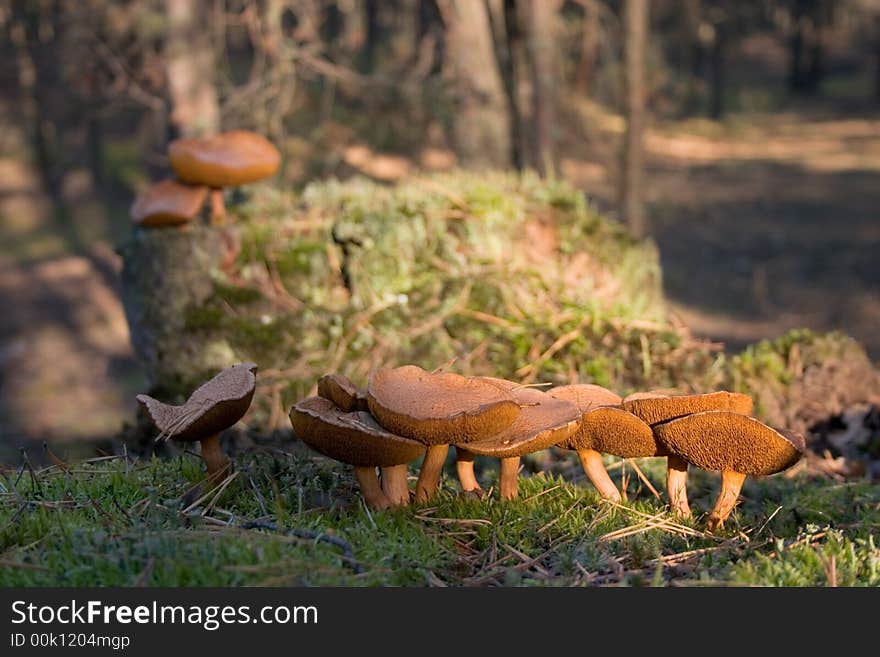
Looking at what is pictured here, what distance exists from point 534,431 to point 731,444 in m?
0.60

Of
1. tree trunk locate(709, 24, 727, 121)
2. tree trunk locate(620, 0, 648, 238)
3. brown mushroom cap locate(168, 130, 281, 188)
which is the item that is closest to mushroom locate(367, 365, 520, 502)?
→ brown mushroom cap locate(168, 130, 281, 188)

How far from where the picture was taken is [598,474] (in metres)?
3.01

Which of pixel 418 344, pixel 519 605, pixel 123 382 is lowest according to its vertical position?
pixel 123 382

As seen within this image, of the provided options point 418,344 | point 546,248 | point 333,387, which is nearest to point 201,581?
point 333,387

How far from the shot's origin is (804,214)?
722 inches

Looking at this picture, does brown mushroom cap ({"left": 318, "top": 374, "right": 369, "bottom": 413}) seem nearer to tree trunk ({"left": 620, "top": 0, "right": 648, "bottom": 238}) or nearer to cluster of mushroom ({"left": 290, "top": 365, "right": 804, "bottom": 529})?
cluster of mushroom ({"left": 290, "top": 365, "right": 804, "bottom": 529})

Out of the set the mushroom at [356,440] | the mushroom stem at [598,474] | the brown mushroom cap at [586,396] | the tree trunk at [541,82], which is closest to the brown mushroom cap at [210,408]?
the mushroom at [356,440]

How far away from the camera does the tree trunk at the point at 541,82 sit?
28.8 ft

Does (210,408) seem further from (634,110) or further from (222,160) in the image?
(634,110)

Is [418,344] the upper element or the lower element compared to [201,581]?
lower

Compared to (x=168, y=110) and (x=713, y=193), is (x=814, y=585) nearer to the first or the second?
(x=168, y=110)

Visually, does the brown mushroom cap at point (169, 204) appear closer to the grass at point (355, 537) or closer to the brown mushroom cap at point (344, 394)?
the grass at point (355, 537)

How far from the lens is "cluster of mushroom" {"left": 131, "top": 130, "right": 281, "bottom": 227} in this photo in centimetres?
507

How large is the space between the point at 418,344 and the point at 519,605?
311cm
